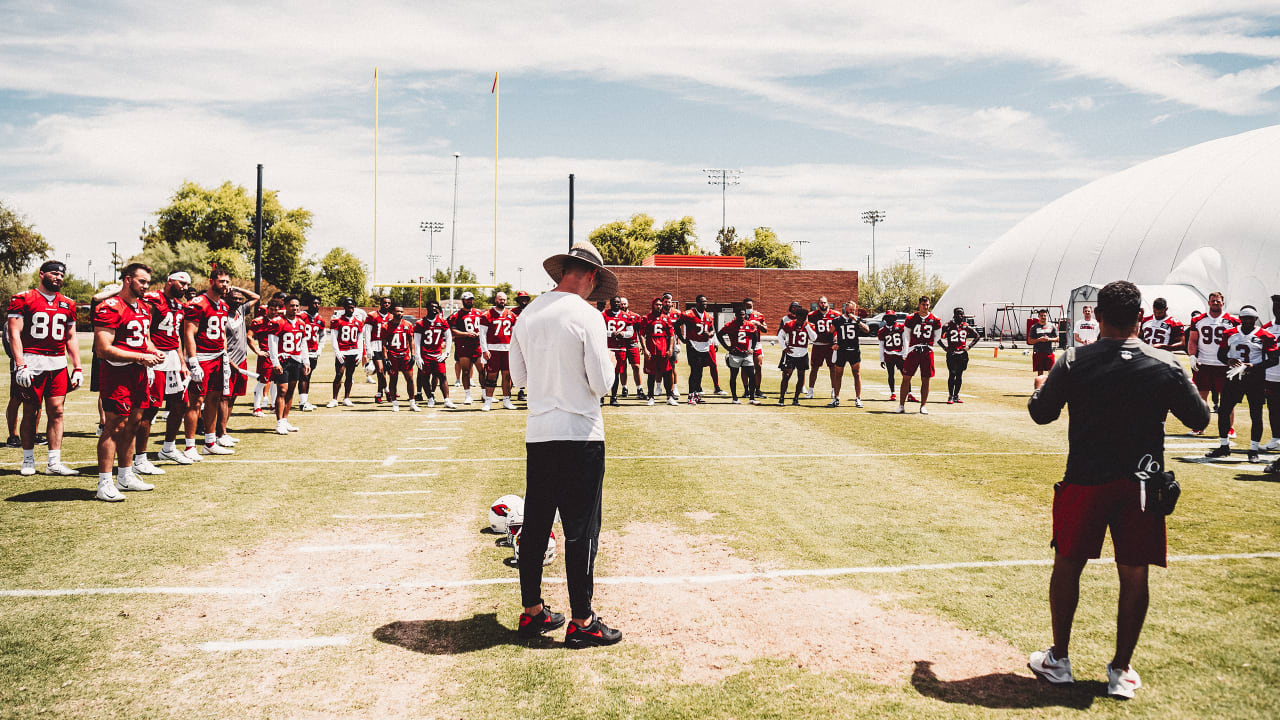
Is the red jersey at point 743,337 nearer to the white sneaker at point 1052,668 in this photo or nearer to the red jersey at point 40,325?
the red jersey at point 40,325

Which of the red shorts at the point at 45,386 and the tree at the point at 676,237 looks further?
the tree at the point at 676,237

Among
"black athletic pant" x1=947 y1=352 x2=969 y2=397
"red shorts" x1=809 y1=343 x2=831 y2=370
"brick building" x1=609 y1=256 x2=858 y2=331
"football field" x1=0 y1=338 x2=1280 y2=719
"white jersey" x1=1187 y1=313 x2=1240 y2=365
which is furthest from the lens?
"brick building" x1=609 y1=256 x2=858 y2=331

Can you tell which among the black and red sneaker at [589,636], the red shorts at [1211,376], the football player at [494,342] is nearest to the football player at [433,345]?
the football player at [494,342]

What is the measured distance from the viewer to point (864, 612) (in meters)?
4.88

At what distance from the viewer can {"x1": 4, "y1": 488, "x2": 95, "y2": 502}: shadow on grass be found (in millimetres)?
7629

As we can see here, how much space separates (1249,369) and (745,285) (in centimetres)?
5477

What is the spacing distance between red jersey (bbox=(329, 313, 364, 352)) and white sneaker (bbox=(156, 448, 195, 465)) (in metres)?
6.99

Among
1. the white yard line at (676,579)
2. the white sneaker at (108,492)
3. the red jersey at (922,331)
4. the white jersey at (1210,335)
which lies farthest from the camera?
the red jersey at (922,331)

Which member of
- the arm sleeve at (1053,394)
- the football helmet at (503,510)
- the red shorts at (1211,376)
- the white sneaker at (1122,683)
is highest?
the arm sleeve at (1053,394)

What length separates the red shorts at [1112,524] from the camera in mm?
3697

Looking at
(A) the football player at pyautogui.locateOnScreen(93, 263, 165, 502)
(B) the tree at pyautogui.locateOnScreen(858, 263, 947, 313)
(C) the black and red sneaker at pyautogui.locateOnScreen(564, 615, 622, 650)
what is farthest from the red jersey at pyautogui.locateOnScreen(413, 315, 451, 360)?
(B) the tree at pyautogui.locateOnScreen(858, 263, 947, 313)

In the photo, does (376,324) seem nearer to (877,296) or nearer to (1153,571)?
(1153,571)

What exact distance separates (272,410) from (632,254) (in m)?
84.4

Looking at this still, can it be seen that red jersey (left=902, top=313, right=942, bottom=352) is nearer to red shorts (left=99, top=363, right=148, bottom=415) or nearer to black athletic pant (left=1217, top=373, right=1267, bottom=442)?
black athletic pant (left=1217, top=373, right=1267, bottom=442)
